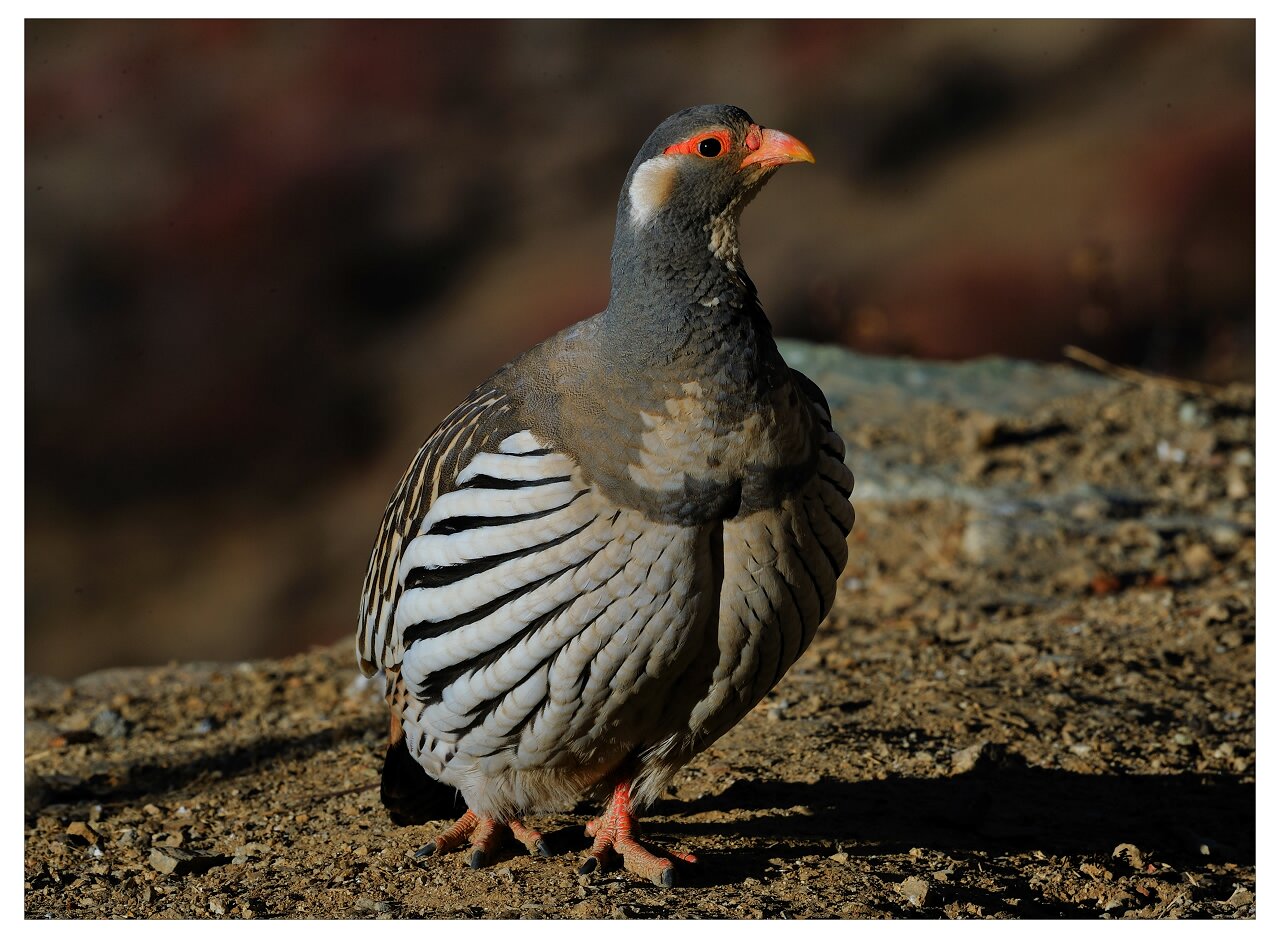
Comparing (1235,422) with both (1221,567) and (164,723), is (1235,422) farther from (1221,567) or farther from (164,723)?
(164,723)

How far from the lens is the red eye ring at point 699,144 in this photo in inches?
157

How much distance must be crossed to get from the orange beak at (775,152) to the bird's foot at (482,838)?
2052 mm

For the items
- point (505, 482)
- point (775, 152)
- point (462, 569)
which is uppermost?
point (775, 152)

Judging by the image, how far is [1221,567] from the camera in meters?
7.42

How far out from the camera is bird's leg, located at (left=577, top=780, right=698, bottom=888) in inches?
166

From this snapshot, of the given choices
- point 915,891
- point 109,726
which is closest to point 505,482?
point 915,891

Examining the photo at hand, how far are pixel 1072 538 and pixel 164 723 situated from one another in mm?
4486

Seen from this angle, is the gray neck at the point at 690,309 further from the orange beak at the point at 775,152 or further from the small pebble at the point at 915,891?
the small pebble at the point at 915,891

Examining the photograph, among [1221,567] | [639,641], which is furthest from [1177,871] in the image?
[1221,567]

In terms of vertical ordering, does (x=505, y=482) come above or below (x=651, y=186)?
below

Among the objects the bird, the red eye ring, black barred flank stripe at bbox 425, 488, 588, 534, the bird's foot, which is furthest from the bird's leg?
the red eye ring

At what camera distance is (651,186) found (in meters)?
4.00

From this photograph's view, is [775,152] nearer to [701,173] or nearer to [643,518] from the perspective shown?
[701,173]

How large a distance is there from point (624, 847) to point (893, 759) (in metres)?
1.34
